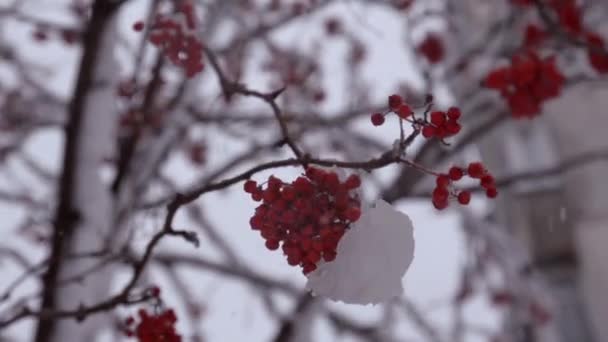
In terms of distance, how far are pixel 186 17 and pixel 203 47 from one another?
145mm

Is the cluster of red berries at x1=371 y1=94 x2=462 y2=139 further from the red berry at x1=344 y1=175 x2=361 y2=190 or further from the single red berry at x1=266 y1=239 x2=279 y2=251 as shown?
the single red berry at x1=266 y1=239 x2=279 y2=251

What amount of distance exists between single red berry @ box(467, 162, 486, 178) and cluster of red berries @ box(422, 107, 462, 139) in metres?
0.09

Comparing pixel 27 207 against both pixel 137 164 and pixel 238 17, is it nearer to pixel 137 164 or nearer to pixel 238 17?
pixel 137 164

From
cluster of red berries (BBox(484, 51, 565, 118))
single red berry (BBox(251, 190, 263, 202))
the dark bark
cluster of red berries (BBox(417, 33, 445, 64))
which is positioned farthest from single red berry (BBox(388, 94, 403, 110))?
cluster of red berries (BBox(417, 33, 445, 64))

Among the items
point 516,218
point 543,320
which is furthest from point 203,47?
point 516,218

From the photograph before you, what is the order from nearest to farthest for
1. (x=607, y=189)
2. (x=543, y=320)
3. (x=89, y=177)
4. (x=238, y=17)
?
(x=89, y=177)
(x=238, y=17)
(x=543, y=320)
(x=607, y=189)

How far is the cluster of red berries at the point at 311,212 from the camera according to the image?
1000 millimetres

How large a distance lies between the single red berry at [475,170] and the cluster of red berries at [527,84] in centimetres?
91

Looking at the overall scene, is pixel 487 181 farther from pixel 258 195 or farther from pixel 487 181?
pixel 258 195

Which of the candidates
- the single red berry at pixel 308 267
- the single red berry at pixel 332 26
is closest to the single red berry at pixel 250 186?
the single red berry at pixel 308 267

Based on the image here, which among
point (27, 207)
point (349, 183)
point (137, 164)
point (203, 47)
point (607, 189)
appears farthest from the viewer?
point (607, 189)

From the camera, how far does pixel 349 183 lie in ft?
3.31

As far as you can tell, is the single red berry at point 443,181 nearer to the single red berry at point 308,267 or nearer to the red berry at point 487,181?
the red berry at point 487,181

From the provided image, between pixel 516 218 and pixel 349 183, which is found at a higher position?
pixel 516 218
